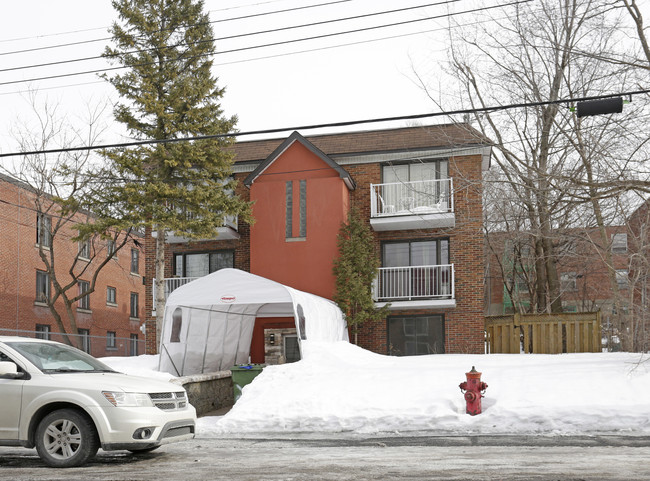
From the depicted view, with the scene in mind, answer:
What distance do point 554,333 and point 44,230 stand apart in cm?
2475

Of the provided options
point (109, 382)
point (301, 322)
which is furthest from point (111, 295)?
point (109, 382)

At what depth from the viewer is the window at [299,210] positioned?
84.4 ft

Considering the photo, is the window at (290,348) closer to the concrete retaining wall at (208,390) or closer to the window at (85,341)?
the concrete retaining wall at (208,390)

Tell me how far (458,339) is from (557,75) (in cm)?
964

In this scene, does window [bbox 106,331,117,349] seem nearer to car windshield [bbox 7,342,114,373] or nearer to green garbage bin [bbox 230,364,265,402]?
green garbage bin [bbox 230,364,265,402]

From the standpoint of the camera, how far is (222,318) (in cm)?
2194

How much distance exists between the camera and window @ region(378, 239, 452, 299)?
2523 cm

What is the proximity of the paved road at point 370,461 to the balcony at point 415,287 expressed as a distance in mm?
13033

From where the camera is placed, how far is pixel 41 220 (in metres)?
34.2

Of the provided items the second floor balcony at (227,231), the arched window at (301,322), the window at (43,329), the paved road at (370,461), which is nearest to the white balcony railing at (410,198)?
the second floor balcony at (227,231)

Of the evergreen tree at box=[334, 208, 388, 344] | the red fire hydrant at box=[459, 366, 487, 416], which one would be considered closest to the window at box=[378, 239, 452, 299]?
the evergreen tree at box=[334, 208, 388, 344]

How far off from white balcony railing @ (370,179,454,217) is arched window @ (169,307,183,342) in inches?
358

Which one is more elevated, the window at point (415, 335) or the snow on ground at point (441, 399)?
the window at point (415, 335)

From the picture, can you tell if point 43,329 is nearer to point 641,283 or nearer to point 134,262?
point 134,262
